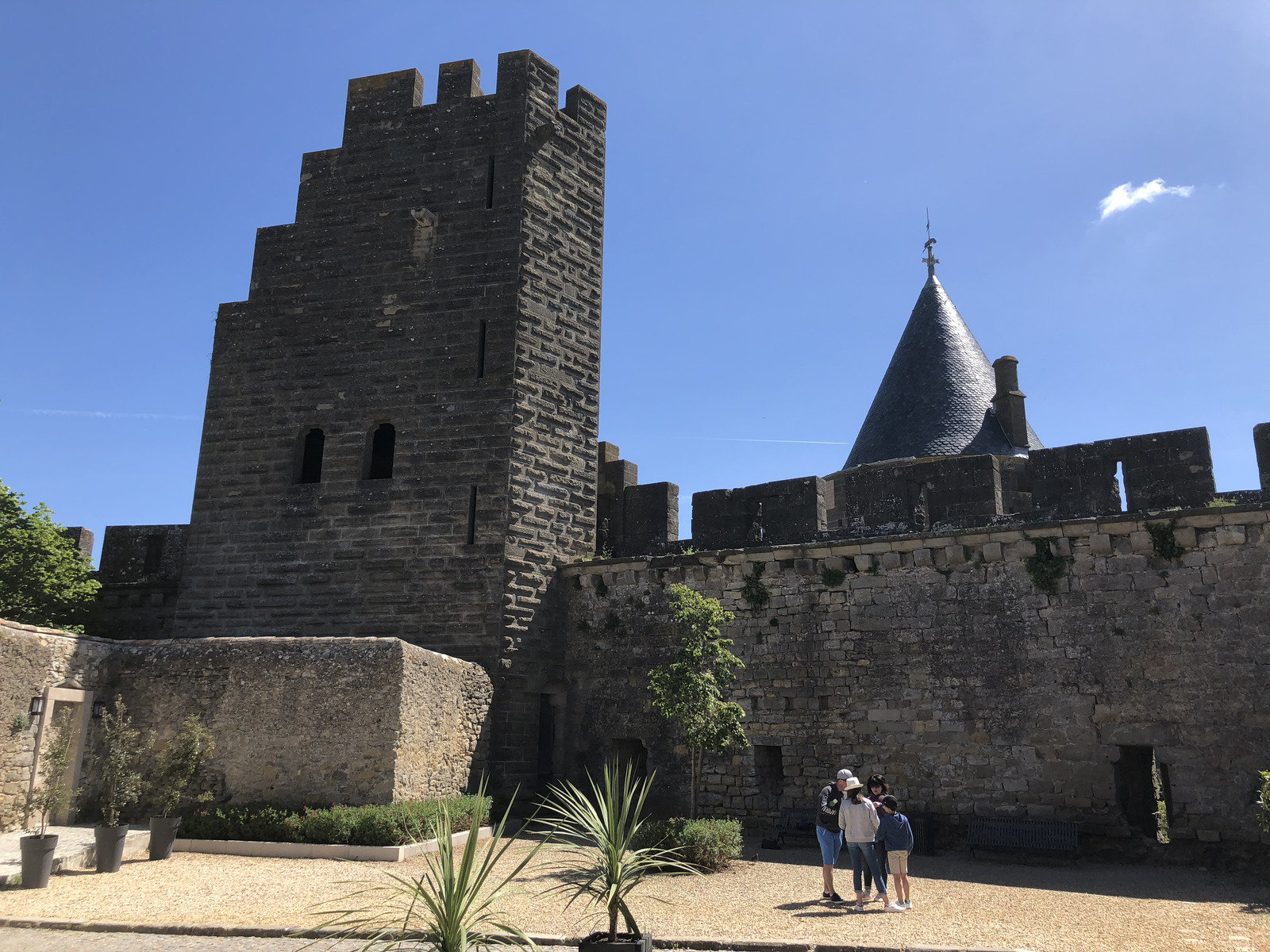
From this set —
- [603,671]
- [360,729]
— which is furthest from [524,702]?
[360,729]

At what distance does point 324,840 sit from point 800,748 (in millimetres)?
5496

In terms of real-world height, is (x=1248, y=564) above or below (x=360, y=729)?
above

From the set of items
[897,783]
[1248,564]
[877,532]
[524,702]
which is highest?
[877,532]

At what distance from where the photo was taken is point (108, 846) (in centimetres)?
862

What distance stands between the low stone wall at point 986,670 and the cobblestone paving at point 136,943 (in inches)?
251

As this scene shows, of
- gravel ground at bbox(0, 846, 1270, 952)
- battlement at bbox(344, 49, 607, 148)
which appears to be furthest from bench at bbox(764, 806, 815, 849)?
battlement at bbox(344, 49, 607, 148)

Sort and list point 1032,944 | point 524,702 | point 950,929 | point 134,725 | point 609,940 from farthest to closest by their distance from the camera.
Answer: point 524,702 < point 134,725 < point 950,929 < point 1032,944 < point 609,940

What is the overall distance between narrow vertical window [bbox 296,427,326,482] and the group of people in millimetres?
8994

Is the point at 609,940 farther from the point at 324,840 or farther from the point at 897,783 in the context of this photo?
the point at 897,783

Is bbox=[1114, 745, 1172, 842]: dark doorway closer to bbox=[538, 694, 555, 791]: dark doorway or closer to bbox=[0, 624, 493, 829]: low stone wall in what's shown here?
bbox=[538, 694, 555, 791]: dark doorway

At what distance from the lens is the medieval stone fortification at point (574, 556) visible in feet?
33.0

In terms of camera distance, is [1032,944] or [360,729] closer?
[1032,944]

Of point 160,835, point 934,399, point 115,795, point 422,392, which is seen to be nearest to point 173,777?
point 160,835

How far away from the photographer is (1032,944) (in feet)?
21.0
